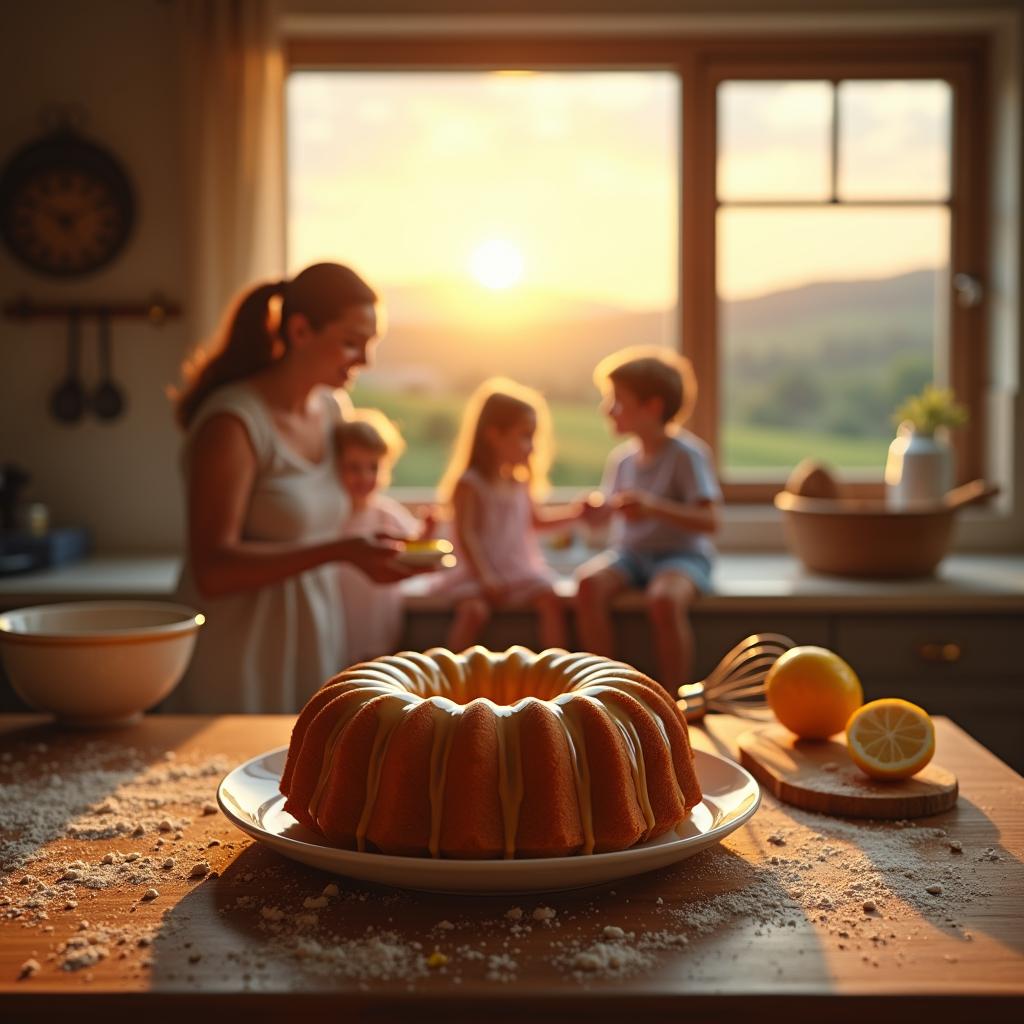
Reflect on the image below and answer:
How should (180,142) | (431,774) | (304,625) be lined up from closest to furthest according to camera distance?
(431,774) < (304,625) < (180,142)

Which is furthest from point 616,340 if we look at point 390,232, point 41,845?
point 41,845

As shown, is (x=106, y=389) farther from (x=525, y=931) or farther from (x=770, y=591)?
(x=525, y=931)

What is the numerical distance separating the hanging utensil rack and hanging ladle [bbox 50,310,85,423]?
0.03 m

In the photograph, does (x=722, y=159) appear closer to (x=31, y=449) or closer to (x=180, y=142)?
(x=180, y=142)

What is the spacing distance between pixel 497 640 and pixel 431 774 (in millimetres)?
1965

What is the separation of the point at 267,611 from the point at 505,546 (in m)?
0.75

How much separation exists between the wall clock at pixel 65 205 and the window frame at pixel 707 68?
65 cm

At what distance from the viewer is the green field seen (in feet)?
12.7

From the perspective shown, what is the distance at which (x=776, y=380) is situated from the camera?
12.7 feet

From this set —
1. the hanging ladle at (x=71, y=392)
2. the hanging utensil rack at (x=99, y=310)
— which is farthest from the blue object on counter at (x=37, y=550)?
the hanging utensil rack at (x=99, y=310)

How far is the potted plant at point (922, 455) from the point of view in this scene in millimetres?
3350

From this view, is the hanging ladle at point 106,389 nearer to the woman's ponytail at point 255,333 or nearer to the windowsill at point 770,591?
the windowsill at point 770,591

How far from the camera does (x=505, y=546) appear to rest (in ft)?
10.1

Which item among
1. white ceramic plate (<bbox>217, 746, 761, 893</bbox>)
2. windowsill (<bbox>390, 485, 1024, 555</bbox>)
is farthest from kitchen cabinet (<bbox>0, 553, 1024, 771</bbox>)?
white ceramic plate (<bbox>217, 746, 761, 893</bbox>)
